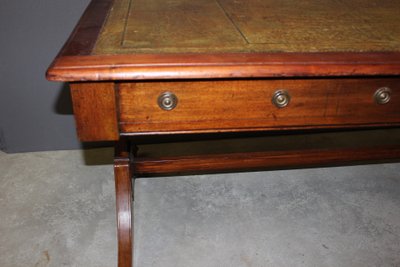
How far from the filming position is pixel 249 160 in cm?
130

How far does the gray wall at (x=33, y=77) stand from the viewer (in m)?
1.52

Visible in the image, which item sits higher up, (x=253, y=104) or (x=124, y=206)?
(x=253, y=104)

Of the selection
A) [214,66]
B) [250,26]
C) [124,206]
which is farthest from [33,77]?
[214,66]

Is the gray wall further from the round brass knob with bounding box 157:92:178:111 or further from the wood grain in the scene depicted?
the round brass knob with bounding box 157:92:178:111

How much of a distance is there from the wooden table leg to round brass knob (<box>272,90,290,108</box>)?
522 millimetres

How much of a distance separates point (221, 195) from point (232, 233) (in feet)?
0.72

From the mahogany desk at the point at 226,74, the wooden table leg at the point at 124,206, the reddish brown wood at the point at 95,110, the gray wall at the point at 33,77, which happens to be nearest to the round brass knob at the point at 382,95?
the mahogany desk at the point at 226,74

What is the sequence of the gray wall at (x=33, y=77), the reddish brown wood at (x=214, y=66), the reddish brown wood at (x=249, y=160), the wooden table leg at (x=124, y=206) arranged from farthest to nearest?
1. the gray wall at (x=33, y=77)
2. the reddish brown wood at (x=249, y=160)
3. the wooden table leg at (x=124, y=206)
4. the reddish brown wood at (x=214, y=66)

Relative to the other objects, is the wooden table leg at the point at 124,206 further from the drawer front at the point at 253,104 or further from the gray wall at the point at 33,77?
the gray wall at the point at 33,77

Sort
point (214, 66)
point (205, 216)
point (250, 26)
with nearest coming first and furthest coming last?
point (214, 66) → point (250, 26) → point (205, 216)

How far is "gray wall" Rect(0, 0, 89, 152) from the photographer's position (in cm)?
152

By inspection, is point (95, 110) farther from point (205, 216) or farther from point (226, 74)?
point (205, 216)

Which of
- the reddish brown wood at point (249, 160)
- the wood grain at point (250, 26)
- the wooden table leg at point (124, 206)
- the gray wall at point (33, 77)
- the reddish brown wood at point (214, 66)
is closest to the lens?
the reddish brown wood at point (214, 66)

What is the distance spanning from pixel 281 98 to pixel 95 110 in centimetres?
39
